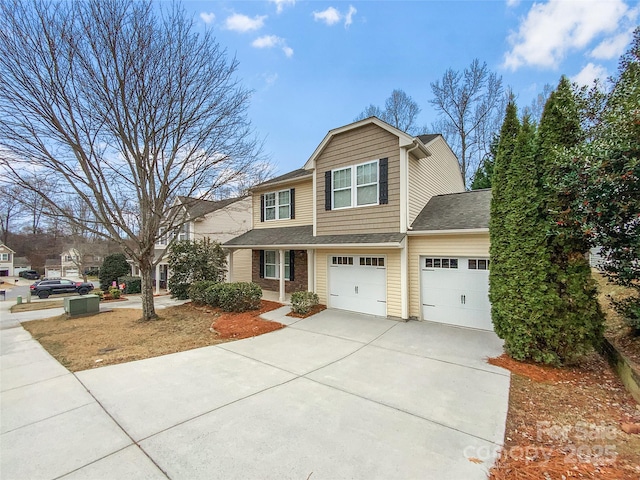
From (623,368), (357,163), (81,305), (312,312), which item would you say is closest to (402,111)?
(357,163)

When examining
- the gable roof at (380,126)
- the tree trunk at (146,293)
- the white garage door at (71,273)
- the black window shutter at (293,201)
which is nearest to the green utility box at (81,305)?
the tree trunk at (146,293)

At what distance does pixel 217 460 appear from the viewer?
3.02 m

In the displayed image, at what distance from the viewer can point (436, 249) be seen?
8602 millimetres

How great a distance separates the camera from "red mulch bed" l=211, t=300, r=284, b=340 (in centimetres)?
802

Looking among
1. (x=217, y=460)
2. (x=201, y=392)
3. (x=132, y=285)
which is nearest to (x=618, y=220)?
(x=217, y=460)

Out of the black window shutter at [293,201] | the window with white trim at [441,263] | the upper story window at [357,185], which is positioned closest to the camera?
the window with white trim at [441,263]

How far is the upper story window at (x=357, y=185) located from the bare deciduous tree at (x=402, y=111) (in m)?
13.4

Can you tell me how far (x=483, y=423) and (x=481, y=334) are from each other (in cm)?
444

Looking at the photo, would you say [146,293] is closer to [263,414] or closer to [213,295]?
[213,295]

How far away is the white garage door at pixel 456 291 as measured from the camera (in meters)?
7.88

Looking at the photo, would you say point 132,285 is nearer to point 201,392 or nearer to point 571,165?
point 201,392

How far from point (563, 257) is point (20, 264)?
78758 mm

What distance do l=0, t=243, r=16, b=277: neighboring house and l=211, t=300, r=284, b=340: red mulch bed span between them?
6324cm

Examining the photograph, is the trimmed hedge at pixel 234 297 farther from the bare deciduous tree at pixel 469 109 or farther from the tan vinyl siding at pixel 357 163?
the bare deciduous tree at pixel 469 109
